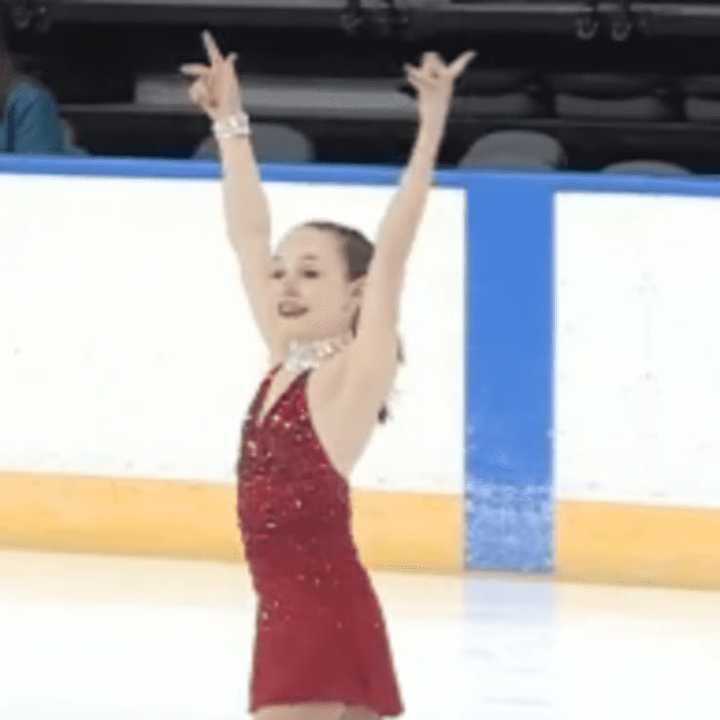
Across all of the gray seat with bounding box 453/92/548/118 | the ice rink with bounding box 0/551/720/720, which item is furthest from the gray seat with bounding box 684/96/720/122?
the ice rink with bounding box 0/551/720/720

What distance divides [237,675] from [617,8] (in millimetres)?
4444

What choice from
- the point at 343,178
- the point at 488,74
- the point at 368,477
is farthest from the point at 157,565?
the point at 488,74

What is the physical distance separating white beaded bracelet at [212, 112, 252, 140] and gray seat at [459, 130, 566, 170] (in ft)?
15.5

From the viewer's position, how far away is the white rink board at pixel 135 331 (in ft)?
24.0

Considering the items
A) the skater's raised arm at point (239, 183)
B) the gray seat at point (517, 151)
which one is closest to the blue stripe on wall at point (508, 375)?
the gray seat at point (517, 151)

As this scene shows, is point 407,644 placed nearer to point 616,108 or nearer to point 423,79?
point 423,79

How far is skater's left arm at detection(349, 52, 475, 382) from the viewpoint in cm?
375

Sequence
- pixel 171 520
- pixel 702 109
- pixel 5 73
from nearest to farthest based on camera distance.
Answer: pixel 171 520
pixel 5 73
pixel 702 109

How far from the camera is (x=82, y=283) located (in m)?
7.45

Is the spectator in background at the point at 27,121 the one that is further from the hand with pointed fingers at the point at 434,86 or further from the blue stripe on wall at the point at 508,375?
the hand with pointed fingers at the point at 434,86

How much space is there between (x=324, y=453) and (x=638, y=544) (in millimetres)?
3410

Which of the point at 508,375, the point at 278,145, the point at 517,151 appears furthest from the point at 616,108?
the point at 508,375

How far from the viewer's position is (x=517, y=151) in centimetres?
909

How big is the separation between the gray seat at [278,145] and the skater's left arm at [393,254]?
520cm
